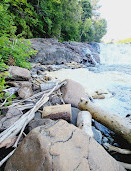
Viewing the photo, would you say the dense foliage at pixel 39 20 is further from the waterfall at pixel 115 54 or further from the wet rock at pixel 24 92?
the waterfall at pixel 115 54

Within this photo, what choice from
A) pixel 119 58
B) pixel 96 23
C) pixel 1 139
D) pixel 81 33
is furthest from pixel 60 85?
pixel 96 23

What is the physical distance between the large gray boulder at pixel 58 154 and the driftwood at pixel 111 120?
21.2 inches

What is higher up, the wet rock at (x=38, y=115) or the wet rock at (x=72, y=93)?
the wet rock at (x=72, y=93)

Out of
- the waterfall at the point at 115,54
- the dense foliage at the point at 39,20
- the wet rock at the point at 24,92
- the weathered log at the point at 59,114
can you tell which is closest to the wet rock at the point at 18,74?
the wet rock at the point at 24,92

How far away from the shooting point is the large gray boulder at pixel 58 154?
73 centimetres

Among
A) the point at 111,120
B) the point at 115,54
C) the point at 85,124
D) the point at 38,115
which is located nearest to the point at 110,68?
the point at 115,54

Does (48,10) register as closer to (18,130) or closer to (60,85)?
(60,85)

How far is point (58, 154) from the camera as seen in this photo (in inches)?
30.1

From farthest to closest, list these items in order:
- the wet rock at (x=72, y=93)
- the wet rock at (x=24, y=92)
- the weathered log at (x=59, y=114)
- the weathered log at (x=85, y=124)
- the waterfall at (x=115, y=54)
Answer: the waterfall at (x=115, y=54)
the wet rock at (x=72, y=93)
the wet rock at (x=24, y=92)
the weathered log at (x=59, y=114)
the weathered log at (x=85, y=124)

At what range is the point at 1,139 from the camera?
0.99 metres

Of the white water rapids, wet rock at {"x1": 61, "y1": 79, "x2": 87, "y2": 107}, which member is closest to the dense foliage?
wet rock at {"x1": 61, "y1": 79, "x2": 87, "y2": 107}

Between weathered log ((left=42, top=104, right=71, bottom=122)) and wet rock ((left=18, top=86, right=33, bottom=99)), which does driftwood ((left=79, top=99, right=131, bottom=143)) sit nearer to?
weathered log ((left=42, top=104, right=71, bottom=122))

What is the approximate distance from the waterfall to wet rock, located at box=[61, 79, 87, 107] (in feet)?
40.0

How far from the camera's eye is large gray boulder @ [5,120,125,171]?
732 mm
